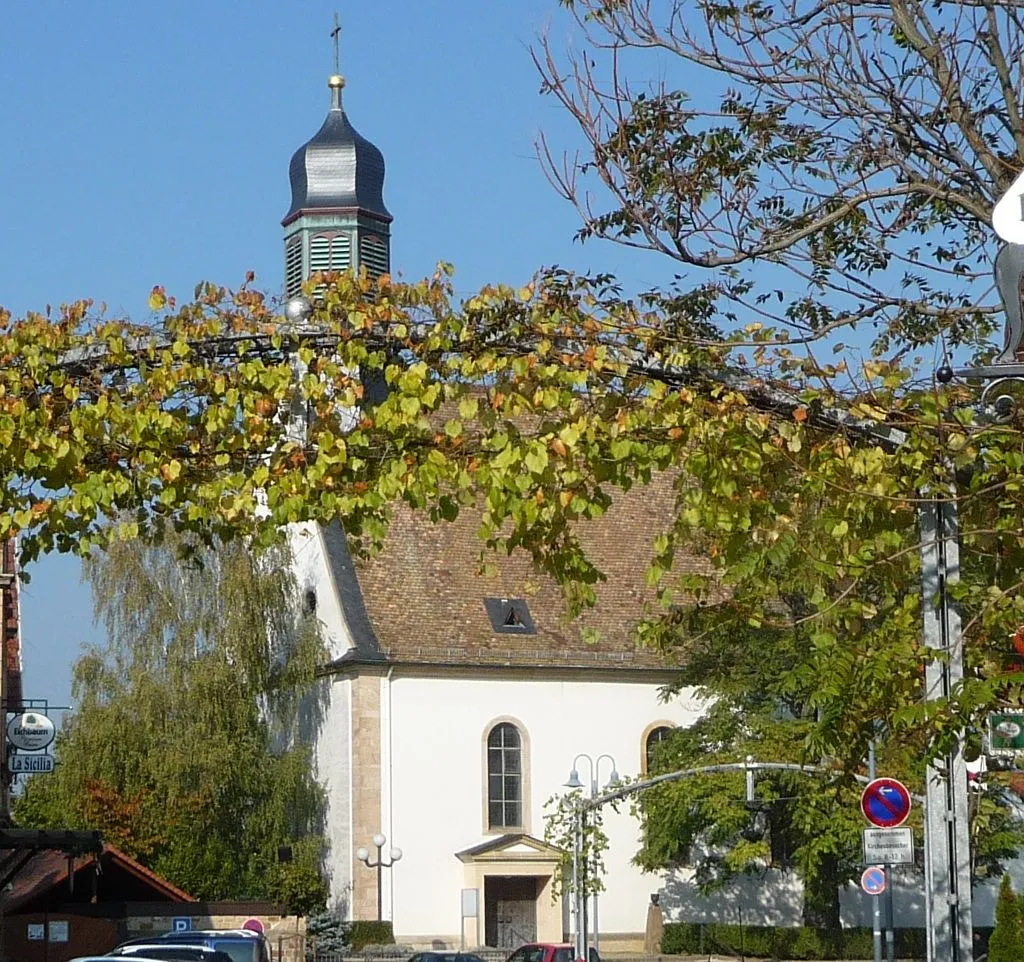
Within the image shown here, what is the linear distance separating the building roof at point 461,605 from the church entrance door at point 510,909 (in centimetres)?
575

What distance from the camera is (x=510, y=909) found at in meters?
50.7

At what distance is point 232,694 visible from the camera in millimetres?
47188

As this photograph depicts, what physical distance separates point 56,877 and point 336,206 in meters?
27.4

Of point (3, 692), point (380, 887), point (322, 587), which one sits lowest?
point (380, 887)

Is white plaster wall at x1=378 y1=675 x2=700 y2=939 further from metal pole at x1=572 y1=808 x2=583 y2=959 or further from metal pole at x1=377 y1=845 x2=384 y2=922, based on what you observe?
metal pole at x1=572 y1=808 x2=583 y2=959

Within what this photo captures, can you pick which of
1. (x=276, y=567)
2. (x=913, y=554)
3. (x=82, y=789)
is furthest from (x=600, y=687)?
(x=913, y=554)

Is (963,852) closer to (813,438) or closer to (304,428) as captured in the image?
(813,438)

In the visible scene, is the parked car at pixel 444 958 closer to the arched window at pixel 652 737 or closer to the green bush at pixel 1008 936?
the green bush at pixel 1008 936

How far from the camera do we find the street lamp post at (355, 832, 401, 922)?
48906mm

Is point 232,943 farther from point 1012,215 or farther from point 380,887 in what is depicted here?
point 380,887

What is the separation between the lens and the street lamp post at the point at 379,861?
48906mm

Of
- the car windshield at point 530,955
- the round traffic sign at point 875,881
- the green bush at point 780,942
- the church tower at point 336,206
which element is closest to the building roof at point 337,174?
the church tower at point 336,206

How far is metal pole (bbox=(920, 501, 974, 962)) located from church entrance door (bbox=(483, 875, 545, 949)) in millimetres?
41717

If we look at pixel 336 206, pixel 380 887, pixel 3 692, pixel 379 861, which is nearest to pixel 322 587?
pixel 379 861
